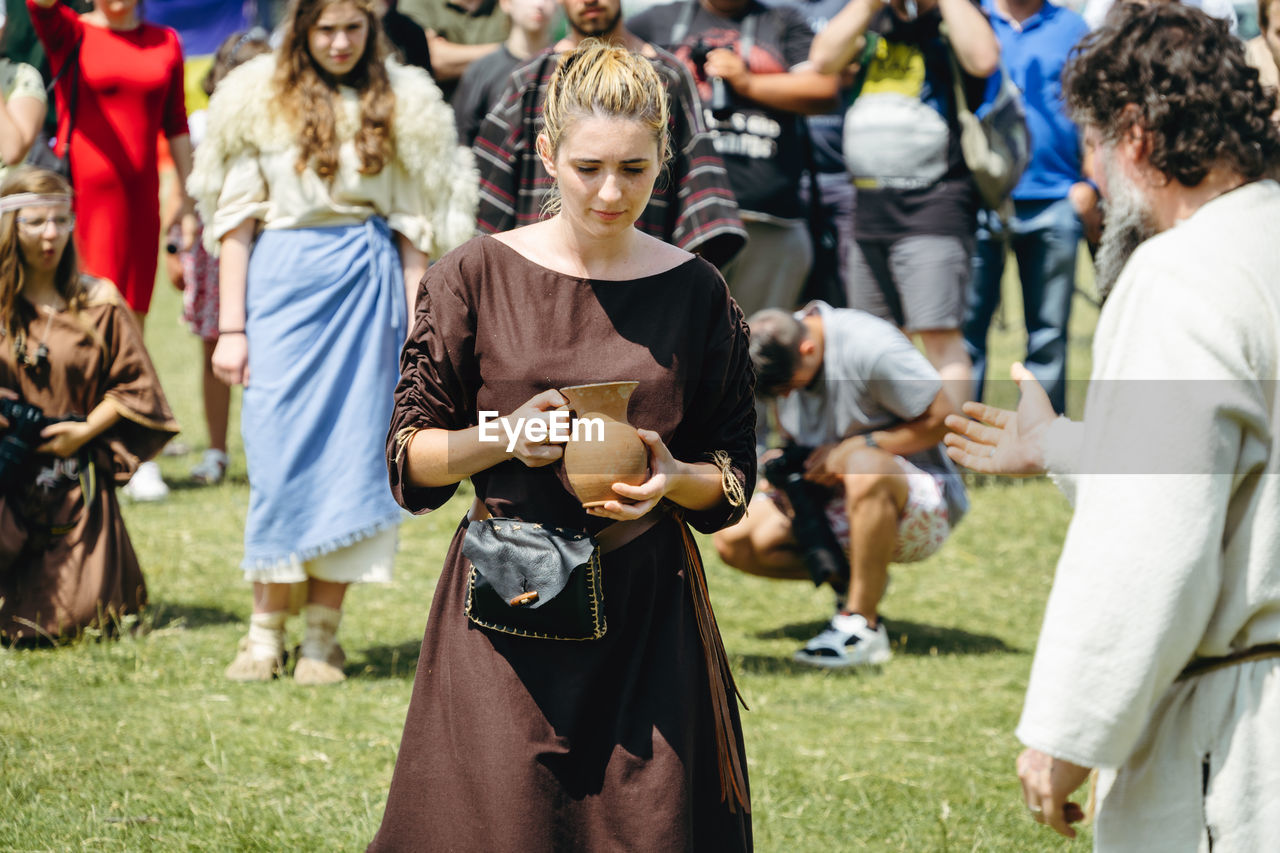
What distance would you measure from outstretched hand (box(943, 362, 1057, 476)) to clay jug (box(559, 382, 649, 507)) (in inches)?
21.3

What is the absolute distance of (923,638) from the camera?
18.6ft

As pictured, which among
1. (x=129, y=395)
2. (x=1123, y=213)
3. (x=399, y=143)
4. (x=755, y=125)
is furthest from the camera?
(x=755, y=125)

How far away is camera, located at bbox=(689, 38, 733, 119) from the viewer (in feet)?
21.6

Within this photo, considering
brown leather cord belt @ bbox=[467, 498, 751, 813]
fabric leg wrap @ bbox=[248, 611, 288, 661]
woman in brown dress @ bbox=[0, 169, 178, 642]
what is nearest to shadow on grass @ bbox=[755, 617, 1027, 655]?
fabric leg wrap @ bbox=[248, 611, 288, 661]

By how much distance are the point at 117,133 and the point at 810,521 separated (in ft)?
13.0

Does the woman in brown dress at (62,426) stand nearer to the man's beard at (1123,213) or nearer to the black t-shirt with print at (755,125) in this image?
the black t-shirt with print at (755,125)

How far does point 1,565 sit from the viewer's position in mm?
5137

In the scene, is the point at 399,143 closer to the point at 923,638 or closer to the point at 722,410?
the point at 722,410

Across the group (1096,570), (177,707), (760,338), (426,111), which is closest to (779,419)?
(760,338)

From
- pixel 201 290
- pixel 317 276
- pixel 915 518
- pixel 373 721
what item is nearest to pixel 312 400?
pixel 317 276

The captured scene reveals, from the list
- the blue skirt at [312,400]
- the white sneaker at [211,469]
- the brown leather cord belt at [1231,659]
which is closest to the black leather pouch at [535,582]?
the brown leather cord belt at [1231,659]

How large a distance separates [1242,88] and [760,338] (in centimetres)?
309

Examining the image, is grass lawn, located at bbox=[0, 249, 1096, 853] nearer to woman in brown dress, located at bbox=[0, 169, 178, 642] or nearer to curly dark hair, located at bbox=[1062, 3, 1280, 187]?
woman in brown dress, located at bbox=[0, 169, 178, 642]

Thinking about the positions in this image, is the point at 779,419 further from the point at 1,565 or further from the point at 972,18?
the point at 1,565
